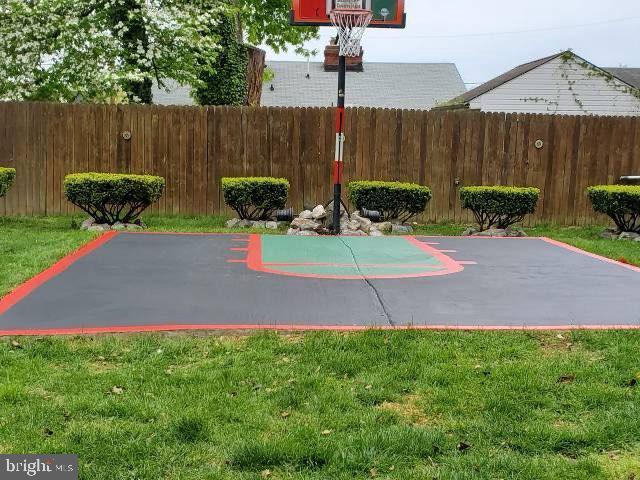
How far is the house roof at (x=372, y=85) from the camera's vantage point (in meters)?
26.3

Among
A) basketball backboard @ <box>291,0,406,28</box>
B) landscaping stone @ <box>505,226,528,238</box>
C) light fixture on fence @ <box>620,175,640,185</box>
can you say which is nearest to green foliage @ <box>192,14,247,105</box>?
basketball backboard @ <box>291,0,406,28</box>

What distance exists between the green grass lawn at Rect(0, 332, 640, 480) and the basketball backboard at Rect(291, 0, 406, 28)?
21.2ft

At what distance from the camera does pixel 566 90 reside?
20.7m

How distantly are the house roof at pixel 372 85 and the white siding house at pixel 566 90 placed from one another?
5713 mm

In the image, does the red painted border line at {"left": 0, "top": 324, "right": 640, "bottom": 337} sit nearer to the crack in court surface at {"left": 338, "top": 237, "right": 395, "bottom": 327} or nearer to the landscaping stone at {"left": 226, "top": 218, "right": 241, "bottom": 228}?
the crack in court surface at {"left": 338, "top": 237, "right": 395, "bottom": 327}

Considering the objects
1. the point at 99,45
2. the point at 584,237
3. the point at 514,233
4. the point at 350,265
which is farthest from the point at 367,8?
the point at 99,45

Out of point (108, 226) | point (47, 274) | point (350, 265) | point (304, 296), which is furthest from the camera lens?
point (108, 226)

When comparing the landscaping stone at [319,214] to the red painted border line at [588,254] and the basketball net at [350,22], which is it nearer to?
the basketball net at [350,22]

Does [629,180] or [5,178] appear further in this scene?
[629,180]

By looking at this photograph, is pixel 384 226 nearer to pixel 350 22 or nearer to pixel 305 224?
pixel 305 224

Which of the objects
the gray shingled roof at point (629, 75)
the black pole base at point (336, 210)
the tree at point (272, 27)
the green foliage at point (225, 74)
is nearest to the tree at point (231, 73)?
the green foliage at point (225, 74)

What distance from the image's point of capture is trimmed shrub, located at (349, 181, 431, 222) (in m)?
10.7

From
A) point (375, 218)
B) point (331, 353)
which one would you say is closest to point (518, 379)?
point (331, 353)

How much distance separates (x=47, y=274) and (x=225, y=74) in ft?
33.6
